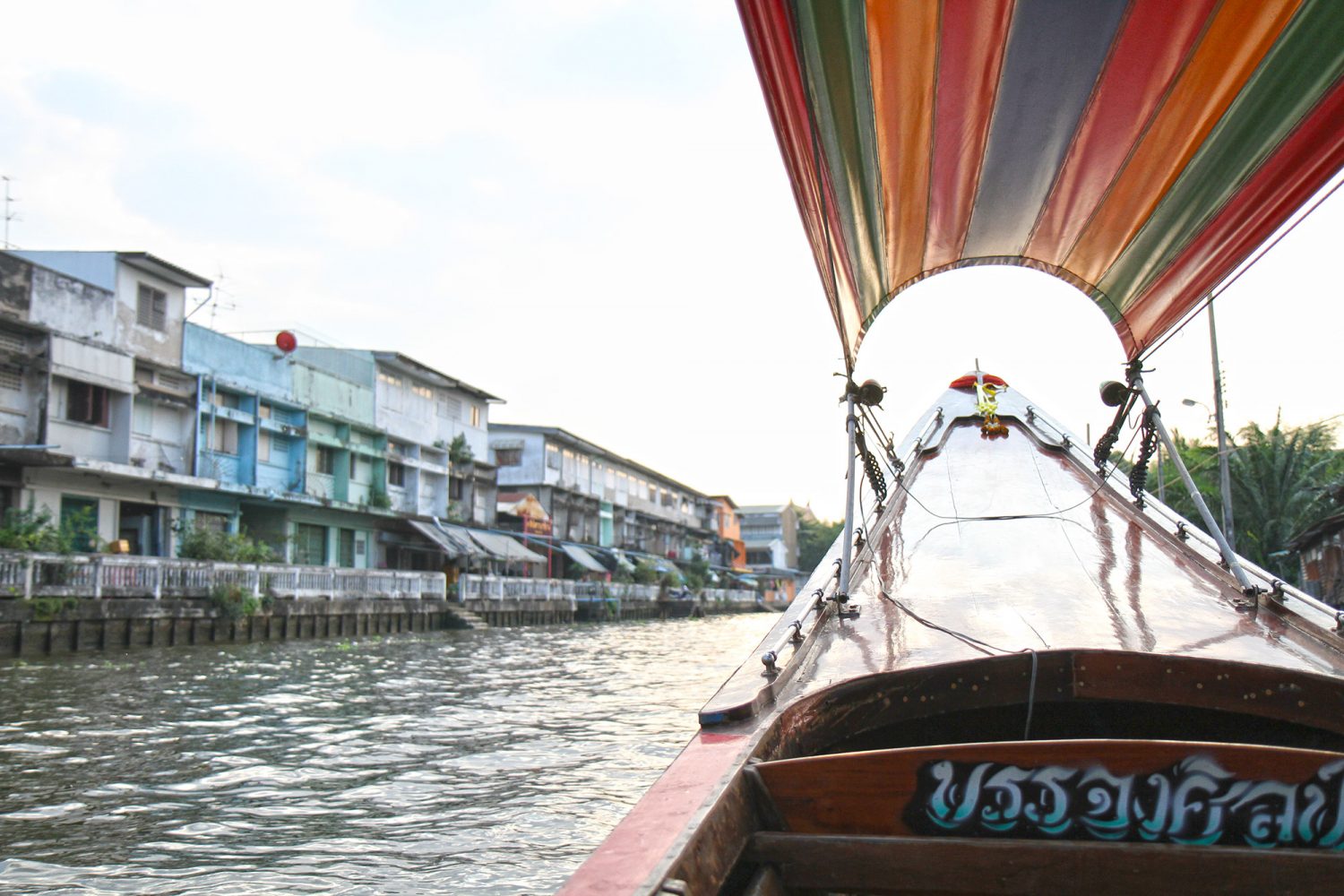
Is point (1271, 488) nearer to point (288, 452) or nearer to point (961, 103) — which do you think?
point (288, 452)

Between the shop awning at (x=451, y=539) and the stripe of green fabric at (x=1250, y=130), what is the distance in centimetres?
2842

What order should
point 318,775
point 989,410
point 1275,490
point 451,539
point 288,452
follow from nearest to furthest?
point 318,775
point 989,410
point 1275,490
point 288,452
point 451,539

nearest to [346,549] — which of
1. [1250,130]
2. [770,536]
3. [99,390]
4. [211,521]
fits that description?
[211,521]

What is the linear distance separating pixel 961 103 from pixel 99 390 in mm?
21488

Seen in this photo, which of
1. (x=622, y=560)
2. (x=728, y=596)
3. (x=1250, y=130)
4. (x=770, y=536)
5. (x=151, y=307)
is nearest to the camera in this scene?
(x=1250, y=130)

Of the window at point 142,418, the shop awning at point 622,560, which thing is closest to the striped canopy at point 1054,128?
the window at point 142,418

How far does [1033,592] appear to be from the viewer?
3.62 m

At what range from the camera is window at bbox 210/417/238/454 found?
23938 mm

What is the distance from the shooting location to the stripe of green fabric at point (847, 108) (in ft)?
7.70

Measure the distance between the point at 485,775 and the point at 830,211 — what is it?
420 cm

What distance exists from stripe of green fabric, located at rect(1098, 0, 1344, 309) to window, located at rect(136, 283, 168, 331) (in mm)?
22014

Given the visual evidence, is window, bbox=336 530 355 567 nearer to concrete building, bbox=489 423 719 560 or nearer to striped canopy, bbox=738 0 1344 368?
concrete building, bbox=489 423 719 560

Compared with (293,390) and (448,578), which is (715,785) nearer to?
(293,390)

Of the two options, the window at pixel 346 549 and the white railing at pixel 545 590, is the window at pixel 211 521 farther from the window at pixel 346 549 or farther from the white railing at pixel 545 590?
the white railing at pixel 545 590
